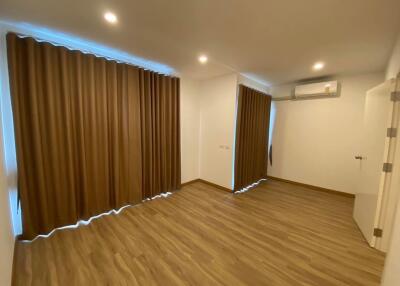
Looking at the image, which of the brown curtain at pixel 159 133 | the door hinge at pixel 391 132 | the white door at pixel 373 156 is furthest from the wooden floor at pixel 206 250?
the door hinge at pixel 391 132

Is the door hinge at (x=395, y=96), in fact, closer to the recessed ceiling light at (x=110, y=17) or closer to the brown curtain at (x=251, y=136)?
the brown curtain at (x=251, y=136)

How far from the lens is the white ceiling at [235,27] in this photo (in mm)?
1470

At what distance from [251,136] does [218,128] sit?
794 mm

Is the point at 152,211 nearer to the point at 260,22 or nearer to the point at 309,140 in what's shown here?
the point at 260,22

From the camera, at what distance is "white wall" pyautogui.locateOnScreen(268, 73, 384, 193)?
3385 mm

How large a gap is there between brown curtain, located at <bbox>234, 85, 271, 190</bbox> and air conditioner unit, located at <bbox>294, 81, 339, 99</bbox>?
2.22 ft

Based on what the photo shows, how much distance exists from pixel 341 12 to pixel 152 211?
130 inches

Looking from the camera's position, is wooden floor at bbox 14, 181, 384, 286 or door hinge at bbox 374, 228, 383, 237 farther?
door hinge at bbox 374, 228, 383, 237

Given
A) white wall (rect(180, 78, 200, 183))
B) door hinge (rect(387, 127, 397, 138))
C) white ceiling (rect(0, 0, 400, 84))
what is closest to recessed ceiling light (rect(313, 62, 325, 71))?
white ceiling (rect(0, 0, 400, 84))

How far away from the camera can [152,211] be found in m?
2.72

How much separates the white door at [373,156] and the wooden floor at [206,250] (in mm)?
302

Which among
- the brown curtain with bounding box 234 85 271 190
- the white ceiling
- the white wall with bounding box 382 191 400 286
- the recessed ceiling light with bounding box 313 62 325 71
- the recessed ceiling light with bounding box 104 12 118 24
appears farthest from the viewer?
the brown curtain with bounding box 234 85 271 190

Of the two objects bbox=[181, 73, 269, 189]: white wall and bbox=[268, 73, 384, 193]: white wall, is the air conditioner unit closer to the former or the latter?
bbox=[268, 73, 384, 193]: white wall

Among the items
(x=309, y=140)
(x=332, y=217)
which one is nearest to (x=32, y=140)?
(x=332, y=217)
